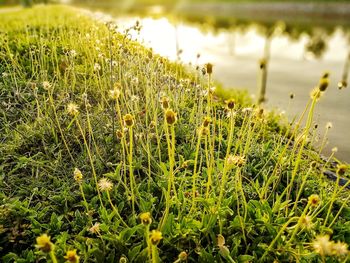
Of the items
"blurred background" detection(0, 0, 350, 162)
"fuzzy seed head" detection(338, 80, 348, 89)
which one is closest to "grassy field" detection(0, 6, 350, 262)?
"fuzzy seed head" detection(338, 80, 348, 89)

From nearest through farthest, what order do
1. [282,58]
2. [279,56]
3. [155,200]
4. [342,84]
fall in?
[155,200], [342,84], [282,58], [279,56]

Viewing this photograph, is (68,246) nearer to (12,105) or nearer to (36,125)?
(36,125)

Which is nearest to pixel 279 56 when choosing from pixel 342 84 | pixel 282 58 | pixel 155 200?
pixel 282 58

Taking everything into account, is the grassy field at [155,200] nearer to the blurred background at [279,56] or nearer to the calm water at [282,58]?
the blurred background at [279,56]

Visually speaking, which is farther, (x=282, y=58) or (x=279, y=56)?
(x=279, y=56)

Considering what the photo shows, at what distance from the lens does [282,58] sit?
10.4 m

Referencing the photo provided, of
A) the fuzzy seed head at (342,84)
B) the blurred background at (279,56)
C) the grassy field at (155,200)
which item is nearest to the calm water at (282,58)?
the blurred background at (279,56)

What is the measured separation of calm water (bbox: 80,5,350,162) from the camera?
5267mm

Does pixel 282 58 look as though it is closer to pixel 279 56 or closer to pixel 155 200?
pixel 279 56

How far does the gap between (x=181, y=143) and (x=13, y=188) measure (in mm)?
1273

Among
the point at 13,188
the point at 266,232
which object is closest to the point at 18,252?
the point at 13,188

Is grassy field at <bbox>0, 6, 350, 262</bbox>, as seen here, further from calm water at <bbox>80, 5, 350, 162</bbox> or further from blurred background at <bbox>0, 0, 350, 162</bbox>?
calm water at <bbox>80, 5, 350, 162</bbox>

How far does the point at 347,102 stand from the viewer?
5.85 meters

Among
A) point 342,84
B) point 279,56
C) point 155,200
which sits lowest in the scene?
point 279,56
